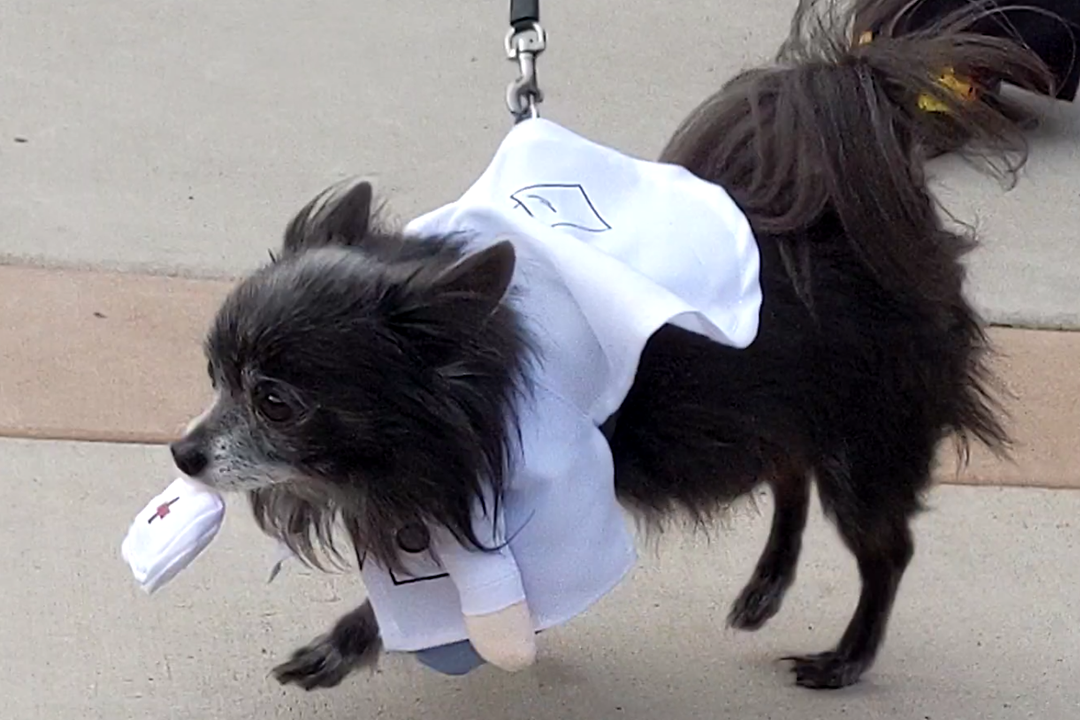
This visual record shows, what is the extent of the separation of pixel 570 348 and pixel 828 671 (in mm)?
1041

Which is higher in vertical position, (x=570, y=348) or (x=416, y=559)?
(x=570, y=348)

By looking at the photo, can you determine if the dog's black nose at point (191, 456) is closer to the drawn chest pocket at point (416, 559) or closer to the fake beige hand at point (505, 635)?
the drawn chest pocket at point (416, 559)

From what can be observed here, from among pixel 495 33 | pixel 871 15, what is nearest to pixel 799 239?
pixel 871 15

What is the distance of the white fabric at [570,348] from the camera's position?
2.44 metres

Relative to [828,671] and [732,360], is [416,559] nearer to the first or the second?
[732,360]

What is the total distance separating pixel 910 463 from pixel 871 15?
0.79m

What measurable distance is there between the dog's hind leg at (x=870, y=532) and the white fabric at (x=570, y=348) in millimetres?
507

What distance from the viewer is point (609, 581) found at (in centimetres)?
256

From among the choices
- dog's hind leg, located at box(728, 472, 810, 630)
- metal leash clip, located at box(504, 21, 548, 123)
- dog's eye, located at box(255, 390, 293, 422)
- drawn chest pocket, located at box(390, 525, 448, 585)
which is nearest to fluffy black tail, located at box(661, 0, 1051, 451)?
metal leash clip, located at box(504, 21, 548, 123)

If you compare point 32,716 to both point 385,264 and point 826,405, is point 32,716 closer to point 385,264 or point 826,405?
point 385,264

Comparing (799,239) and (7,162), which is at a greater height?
(799,239)

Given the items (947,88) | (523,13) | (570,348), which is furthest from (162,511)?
(947,88)

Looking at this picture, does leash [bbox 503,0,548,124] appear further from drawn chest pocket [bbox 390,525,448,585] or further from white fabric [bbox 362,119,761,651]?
drawn chest pocket [bbox 390,525,448,585]

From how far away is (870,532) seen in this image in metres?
3.04
